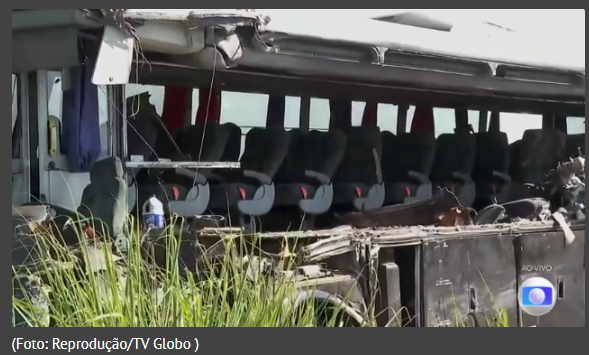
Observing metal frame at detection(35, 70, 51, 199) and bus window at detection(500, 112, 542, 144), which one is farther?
bus window at detection(500, 112, 542, 144)

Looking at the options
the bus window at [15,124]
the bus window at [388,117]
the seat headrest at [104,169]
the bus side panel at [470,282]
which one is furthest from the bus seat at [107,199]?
the bus side panel at [470,282]

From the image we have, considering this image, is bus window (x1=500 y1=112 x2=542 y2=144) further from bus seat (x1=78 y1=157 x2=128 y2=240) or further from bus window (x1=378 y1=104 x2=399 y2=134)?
bus seat (x1=78 y1=157 x2=128 y2=240)

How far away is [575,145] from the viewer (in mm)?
2615

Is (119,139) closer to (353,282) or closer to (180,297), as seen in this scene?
(180,297)

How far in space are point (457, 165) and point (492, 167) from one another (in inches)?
6.0

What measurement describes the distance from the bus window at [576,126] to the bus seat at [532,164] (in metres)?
0.10

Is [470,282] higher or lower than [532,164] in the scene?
lower

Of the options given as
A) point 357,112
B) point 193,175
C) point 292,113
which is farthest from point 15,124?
point 357,112

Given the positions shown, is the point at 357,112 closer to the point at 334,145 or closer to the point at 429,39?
the point at 334,145

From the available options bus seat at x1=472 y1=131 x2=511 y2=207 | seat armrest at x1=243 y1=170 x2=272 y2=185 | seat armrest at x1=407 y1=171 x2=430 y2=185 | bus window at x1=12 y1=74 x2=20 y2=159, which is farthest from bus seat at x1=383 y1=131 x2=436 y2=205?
bus window at x1=12 y1=74 x2=20 y2=159

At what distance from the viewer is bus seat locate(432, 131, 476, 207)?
2576 mm

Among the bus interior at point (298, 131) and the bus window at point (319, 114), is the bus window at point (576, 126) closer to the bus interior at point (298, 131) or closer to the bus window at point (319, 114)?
the bus interior at point (298, 131)

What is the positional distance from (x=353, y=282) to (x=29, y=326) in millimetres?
1203

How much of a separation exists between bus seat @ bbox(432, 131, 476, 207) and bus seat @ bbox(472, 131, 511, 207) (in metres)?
0.03
